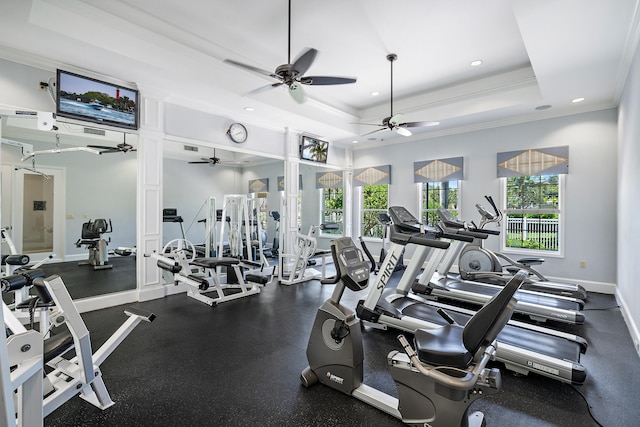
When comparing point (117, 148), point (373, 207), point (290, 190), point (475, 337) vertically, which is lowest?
point (475, 337)

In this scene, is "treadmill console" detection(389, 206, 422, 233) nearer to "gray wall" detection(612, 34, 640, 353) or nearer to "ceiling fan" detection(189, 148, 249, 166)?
"gray wall" detection(612, 34, 640, 353)

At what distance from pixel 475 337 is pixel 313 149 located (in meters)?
5.55

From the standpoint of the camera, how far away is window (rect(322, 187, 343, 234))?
295 inches

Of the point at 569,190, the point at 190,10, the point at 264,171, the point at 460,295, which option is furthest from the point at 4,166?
the point at 569,190

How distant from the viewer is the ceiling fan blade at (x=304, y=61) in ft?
9.18

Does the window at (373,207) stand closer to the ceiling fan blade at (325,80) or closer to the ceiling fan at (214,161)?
the ceiling fan at (214,161)

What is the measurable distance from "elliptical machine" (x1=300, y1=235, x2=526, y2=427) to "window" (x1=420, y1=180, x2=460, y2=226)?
15.9 feet

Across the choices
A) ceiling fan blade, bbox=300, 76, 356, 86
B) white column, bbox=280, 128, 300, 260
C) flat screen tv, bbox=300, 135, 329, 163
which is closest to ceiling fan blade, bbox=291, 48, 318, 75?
ceiling fan blade, bbox=300, 76, 356, 86

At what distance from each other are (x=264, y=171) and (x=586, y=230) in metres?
5.48

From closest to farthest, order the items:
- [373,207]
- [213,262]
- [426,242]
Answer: [426,242] < [213,262] < [373,207]

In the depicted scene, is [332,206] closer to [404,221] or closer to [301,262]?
[301,262]

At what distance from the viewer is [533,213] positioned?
18.2 feet

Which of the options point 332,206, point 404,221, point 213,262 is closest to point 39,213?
point 213,262

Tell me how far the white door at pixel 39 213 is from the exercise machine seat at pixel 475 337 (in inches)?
172
